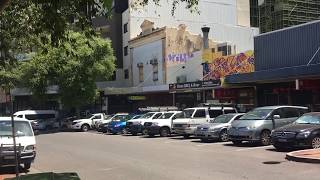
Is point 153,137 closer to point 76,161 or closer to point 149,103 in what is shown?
point 76,161

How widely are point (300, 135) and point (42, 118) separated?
1439 inches

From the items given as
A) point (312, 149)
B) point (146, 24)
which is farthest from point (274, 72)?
point (146, 24)

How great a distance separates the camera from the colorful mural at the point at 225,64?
3706 centimetres

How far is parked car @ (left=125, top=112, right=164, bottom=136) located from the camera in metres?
36.0

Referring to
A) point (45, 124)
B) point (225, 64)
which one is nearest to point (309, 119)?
point (225, 64)

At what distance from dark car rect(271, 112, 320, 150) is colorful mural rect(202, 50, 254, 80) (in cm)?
1581

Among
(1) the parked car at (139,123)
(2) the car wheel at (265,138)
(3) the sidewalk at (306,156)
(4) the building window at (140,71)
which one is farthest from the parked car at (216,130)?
(4) the building window at (140,71)

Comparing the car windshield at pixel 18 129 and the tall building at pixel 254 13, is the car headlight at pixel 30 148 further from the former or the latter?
the tall building at pixel 254 13

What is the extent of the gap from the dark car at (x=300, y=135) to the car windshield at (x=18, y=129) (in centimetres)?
889

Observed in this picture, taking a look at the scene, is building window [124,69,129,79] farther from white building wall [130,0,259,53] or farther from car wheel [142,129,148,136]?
car wheel [142,129,148,136]

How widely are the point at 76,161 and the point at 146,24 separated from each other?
36.9 meters

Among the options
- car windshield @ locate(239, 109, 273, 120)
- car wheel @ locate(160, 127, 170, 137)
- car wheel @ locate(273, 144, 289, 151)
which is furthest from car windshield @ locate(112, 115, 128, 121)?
car wheel @ locate(273, 144, 289, 151)

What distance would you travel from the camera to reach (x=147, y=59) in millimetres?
53594

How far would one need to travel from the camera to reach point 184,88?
41.4m
